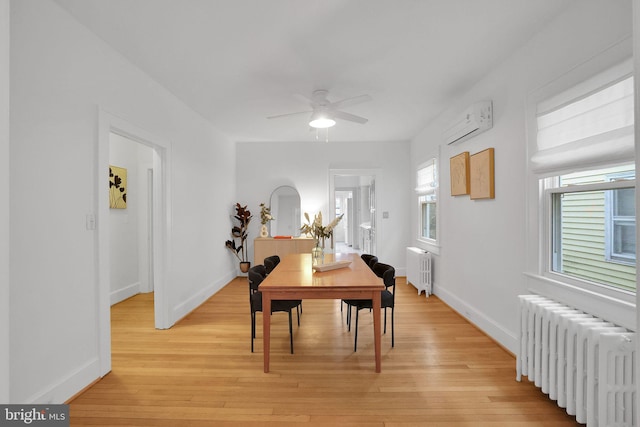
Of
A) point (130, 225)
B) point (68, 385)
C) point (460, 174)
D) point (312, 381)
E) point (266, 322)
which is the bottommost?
point (312, 381)

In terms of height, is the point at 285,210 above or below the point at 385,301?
above

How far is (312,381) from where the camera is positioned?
250 centimetres

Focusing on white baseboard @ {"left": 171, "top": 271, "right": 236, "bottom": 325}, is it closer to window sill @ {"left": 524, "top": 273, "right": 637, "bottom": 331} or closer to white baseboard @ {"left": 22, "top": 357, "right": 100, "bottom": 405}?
white baseboard @ {"left": 22, "top": 357, "right": 100, "bottom": 405}

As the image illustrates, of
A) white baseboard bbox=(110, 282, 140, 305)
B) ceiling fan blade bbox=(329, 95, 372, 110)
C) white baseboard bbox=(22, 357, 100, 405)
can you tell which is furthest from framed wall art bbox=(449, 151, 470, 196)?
white baseboard bbox=(110, 282, 140, 305)

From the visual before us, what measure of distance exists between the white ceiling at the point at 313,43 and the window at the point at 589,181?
0.74 m

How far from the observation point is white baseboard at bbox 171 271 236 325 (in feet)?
12.8

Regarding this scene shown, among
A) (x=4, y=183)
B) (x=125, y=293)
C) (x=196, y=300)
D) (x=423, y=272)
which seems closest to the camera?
(x=4, y=183)

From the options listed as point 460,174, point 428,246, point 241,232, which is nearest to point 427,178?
point 428,246

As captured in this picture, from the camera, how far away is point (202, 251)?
4789 millimetres

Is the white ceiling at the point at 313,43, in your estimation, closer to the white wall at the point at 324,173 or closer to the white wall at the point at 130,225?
the white wall at the point at 130,225

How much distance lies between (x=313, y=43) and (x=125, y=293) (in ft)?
14.9

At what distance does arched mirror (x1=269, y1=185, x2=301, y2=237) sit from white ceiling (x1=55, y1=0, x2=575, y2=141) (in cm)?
261

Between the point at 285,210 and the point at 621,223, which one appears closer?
the point at 621,223

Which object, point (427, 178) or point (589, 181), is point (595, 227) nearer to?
point (589, 181)
